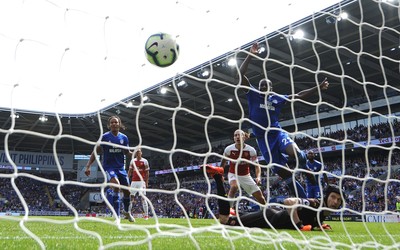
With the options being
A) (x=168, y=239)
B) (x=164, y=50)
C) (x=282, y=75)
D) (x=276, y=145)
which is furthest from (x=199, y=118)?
(x=168, y=239)

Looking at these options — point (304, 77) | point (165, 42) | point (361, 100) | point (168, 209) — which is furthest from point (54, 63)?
point (168, 209)

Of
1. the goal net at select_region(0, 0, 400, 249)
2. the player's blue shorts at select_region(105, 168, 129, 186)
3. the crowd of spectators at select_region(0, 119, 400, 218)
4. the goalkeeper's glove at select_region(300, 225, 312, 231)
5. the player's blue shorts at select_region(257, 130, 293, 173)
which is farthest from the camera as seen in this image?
the crowd of spectators at select_region(0, 119, 400, 218)

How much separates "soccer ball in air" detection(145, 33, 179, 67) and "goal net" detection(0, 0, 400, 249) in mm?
137

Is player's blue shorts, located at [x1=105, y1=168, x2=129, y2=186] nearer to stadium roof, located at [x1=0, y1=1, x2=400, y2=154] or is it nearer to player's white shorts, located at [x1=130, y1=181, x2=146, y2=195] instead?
player's white shorts, located at [x1=130, y1=181, x2=146, y2=195]

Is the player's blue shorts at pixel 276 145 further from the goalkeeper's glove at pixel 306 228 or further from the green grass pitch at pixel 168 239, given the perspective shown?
the green grass pitch at pixel 168 239

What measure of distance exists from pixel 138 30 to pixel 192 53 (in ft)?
3.91

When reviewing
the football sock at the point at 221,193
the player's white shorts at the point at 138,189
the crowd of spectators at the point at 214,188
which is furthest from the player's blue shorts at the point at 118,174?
the crowd of spectators at the point at 214,188

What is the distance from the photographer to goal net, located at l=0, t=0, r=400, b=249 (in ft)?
9.33

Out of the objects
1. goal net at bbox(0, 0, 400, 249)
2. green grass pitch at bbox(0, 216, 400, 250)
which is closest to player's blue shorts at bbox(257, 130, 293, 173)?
goal net at bbox(0, 0, 400, 249)

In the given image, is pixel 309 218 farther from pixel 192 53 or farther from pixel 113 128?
pixel 113 128

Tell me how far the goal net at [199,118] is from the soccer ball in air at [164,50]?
0.14m

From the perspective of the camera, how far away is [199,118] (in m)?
21.8

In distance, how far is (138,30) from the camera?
334cm

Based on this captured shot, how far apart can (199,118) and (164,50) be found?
17.9 m
